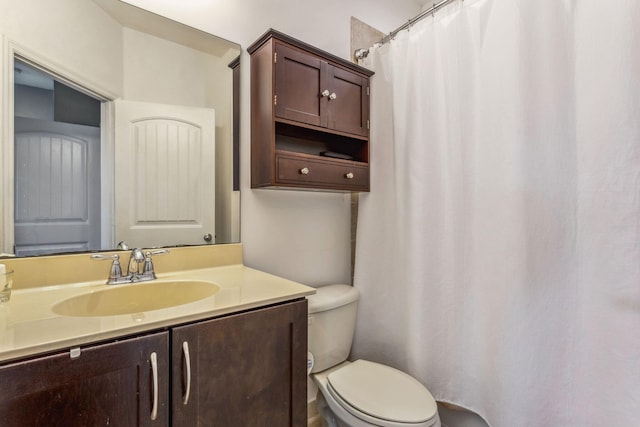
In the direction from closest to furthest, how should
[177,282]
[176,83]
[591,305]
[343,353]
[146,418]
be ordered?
[146,418]
[591,305]
[177,282]
[176,83]
[343,353]

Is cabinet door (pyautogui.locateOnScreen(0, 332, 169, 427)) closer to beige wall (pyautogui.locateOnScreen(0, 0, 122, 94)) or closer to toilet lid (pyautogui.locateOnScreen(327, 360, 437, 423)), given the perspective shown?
toilet lid (pyautogui.locateOnScreen(327, 360, 437, 423))

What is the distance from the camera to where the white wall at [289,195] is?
1.32 m

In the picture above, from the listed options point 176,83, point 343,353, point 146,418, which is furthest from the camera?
point 343,353

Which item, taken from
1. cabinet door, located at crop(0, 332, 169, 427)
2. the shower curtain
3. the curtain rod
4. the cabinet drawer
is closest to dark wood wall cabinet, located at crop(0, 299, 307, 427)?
cabinet door, located at crop(0, 332, 169, 427)

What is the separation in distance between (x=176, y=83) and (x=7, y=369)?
1.07 meters

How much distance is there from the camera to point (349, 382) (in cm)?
124

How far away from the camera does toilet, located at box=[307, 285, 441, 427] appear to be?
3.51 feet

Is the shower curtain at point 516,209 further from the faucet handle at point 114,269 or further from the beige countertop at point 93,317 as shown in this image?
the faucet handle at point 114,269

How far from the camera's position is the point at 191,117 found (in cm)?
129

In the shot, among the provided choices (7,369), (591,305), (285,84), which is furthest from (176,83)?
(591,305)

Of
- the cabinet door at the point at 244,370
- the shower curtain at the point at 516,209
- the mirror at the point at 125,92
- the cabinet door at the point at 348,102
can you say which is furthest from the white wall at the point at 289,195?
the cabinet door at the point at 244,370

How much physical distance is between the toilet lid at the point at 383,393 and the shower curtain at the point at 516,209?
0.21m

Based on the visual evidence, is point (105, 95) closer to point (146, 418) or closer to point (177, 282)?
point (177, 282)

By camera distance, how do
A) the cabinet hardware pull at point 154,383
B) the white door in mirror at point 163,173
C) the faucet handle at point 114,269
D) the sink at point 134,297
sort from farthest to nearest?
the white door in mirror at point 163,173 → the faucet handle at point 114,269 → the sink at point 134,297 → the cabinet hardware pull at point 154,383
